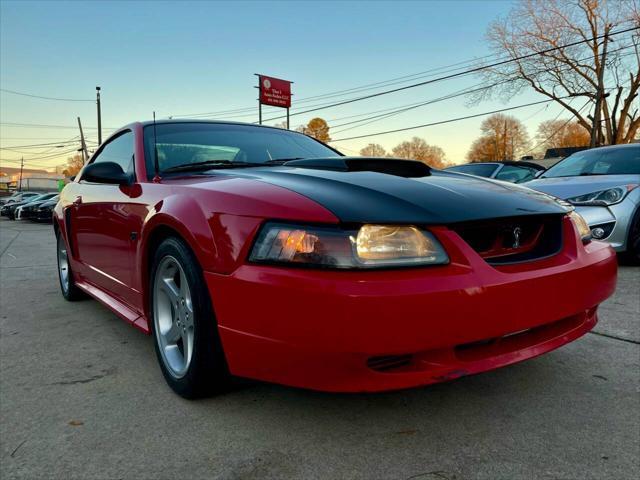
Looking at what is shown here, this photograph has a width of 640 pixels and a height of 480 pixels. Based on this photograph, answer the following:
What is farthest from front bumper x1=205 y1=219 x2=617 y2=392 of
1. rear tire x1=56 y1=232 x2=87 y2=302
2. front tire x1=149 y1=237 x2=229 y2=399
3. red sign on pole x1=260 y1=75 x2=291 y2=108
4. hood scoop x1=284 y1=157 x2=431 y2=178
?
red sign on pole x1=260 y1=75 x2=291 y2=108

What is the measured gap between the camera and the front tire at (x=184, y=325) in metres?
1.70

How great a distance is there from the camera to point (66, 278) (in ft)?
12.5

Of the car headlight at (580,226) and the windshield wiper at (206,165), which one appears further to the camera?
the windshield wiper at (206,165)

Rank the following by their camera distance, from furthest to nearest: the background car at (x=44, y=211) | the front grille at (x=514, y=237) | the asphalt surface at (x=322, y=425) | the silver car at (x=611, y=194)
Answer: the background car at (x=44, y=211) < the silver car at (x=611, y=194) < the front grille at (x=514, y=237) < the asphalt surface at (x=322, y=425)

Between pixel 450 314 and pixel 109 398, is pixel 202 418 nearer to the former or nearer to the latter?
pixel 109 398

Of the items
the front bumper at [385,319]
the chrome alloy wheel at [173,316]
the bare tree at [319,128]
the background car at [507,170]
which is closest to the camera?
the front bumper at [385,319]

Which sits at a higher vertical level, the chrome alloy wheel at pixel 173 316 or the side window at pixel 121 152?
the side window at pixel 121 152

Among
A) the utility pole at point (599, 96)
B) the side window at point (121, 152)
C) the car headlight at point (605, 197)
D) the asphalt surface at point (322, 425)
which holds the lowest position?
the asphalt surface at point (322, 425)

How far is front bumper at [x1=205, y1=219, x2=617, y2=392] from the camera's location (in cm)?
133

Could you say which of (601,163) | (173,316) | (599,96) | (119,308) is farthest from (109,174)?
(599,96)

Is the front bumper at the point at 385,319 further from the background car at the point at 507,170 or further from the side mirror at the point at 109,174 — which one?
the background car at the point at 507,170

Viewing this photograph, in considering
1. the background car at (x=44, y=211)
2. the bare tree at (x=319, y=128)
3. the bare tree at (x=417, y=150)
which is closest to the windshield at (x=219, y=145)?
the background car at (x=44, y=211)

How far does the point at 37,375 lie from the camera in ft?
7.36

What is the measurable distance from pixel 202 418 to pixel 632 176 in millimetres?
4844
